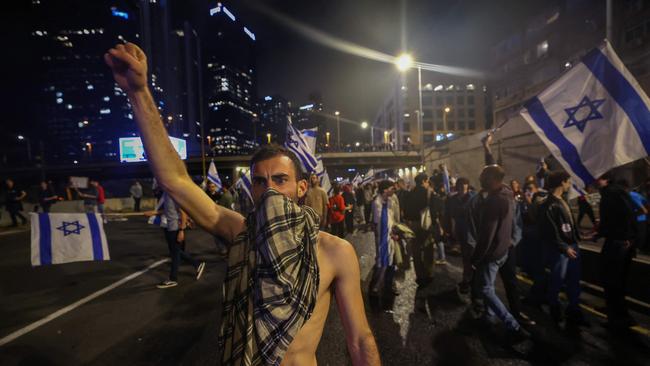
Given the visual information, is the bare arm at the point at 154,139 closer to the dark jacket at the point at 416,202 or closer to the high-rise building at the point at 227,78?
the dark jacket at the point at 416,202

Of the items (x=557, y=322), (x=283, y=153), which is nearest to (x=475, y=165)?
(x=557, y=322)

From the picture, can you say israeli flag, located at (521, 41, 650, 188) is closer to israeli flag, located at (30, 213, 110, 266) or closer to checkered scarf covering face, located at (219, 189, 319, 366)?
checkered scarf covering face, located at (219, 189, 319, 366)

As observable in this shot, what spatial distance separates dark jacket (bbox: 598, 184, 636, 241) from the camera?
13.5 feet

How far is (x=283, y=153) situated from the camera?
1.69 m

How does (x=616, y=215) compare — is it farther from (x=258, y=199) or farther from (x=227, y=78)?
(x=227, y=78)

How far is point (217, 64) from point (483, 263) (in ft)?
590

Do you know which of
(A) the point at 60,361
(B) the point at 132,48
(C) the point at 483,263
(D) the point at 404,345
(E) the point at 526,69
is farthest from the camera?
(E) the point at 526,69

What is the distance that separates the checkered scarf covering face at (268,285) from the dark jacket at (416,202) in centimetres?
534

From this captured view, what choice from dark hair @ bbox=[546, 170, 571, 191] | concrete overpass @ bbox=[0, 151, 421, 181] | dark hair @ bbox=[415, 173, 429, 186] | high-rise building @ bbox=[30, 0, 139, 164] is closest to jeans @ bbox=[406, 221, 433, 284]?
dark hair @ bbox=[415, 173, 429, 186]

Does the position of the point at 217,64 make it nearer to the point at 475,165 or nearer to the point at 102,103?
the point at 102,103

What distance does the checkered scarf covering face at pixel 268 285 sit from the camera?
4.09 feet

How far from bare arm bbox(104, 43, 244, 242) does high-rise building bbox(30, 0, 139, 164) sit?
13605cm

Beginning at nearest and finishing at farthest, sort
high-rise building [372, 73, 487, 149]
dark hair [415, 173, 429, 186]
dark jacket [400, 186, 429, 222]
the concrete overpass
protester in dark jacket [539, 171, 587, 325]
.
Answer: protester in dark jacket [539, 171, 587, 325] → dark jacket [400, 186, 429, 222] → dark hair [415, 173, 429, 186] → the concrete overpass → high-rise building [372, 73, 487, 149]

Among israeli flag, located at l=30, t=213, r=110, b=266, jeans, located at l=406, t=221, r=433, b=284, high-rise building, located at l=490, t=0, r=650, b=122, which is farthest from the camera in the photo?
high-rise building, located at l=490, t=0, r=650, b=122
